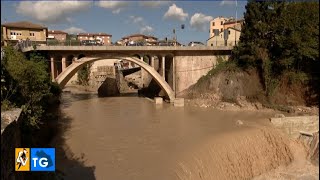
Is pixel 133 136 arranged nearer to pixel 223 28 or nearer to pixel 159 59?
pixel 159 59

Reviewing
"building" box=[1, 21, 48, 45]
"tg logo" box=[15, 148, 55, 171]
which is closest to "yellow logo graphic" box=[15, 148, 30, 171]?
"tg logo" box=[15, 148, 55, 171]

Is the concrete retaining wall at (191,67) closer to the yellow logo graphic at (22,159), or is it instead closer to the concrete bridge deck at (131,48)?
the concrete bridge deck at (131,48)

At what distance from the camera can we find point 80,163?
18.1 m

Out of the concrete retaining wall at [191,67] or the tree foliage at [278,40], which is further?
the concrete retaining wall at [191,67]

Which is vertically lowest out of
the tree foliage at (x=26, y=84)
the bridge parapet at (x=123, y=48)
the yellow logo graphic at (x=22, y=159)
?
the yellow logo graphic at (x=22, y=159)

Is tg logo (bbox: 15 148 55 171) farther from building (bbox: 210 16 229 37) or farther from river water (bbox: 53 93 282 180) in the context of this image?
building (bbox: 210 16 229 37)

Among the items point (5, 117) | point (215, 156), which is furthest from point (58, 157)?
point (5, 117)

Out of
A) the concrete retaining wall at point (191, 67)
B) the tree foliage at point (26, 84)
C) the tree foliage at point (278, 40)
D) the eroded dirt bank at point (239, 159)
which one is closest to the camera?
the eroded dirt bank at point (239, 159)

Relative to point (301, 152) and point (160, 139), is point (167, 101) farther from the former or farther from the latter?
point (301, 152)

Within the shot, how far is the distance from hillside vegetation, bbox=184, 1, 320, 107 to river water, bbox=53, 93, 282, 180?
358 cm

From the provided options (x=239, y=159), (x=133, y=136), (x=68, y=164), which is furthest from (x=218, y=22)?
(x=68, y=164)

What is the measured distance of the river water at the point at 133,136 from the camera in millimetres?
17031

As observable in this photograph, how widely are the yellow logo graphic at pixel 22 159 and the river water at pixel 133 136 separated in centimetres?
751

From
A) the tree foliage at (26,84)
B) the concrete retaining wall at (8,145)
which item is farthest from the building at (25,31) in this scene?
the concrete retaining wall at (8,145)
